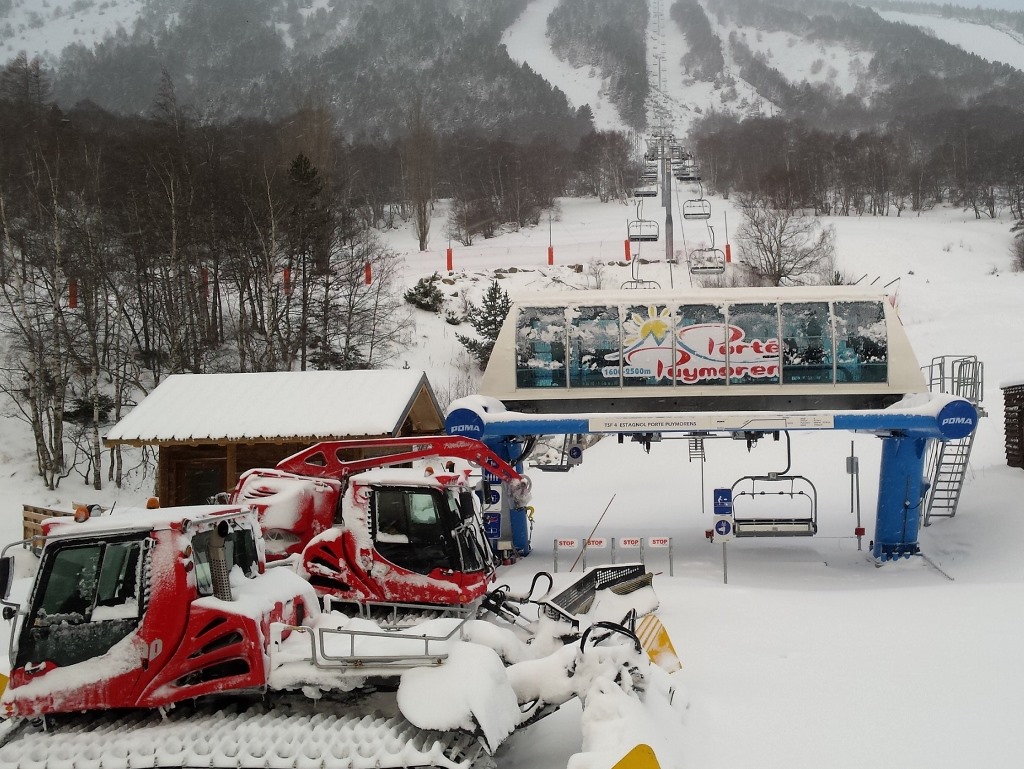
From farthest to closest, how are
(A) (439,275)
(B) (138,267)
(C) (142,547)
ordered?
(A) (439,275), (B) (138,267), (C) (142,547)

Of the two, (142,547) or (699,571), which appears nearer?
(142,547)

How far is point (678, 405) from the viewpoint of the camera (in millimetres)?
18984

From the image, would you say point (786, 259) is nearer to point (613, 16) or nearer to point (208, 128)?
point (208, 128)

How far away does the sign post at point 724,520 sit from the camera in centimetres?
1617

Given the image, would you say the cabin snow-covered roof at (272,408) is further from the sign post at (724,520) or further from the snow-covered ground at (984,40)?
the snow-covered ground at (984,40)

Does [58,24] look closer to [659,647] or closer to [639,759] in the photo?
[659,647]

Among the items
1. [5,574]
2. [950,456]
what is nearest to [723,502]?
[950,456]

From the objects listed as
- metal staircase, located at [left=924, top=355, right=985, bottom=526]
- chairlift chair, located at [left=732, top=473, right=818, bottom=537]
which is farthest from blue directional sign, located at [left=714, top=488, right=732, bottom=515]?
metal staircase, located at [left=924, top=355, right=985, bottom=526]

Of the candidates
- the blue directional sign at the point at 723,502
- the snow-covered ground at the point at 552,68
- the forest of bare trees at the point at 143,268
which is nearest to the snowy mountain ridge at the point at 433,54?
the snow-covered ground at the point at 552,68

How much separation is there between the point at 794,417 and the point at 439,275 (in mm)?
33975

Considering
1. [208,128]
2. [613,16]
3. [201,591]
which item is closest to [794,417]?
[201,591]

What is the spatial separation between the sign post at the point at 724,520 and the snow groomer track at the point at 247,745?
10.6 metres

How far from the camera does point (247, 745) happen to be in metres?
6.18

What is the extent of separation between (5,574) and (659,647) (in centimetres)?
642
